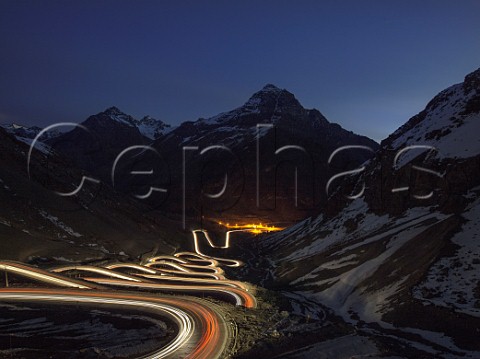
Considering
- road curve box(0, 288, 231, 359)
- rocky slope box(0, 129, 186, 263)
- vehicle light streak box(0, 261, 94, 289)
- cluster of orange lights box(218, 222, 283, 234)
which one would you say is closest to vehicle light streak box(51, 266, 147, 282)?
rocky slope box(0, 129, 186, 263)

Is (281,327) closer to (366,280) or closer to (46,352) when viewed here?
(46,352)

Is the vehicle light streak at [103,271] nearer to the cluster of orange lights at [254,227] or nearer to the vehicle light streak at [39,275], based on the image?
the vehicle light streak at [39,275]

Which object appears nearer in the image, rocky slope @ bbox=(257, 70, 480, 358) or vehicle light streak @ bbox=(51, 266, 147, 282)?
rocky slope @ bbox=(257, 70, 480, 358)

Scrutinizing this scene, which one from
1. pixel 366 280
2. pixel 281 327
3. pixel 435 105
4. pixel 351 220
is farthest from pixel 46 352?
pixel 435 105

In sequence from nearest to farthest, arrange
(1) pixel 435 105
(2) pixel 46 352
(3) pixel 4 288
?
(2) pixel 46 352 < (3) pixel 4 288 < (1) pixel 435 105

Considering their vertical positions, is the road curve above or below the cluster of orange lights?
below

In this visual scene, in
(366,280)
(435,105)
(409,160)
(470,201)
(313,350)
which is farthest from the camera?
(435,105)

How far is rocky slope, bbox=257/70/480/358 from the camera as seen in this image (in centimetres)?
4266

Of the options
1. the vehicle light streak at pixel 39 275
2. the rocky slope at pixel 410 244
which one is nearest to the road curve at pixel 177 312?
the vehicle light streak at pixel 39 275

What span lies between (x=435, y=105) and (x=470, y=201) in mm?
54752

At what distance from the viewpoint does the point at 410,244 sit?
203 feet

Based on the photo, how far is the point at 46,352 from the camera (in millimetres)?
27547

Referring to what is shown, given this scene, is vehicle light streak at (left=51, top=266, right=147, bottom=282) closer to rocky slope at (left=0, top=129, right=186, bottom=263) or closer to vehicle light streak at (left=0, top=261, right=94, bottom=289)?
rocky slope at (left=0, top=129, right=186, bottom=263)

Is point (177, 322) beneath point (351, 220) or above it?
beneath
